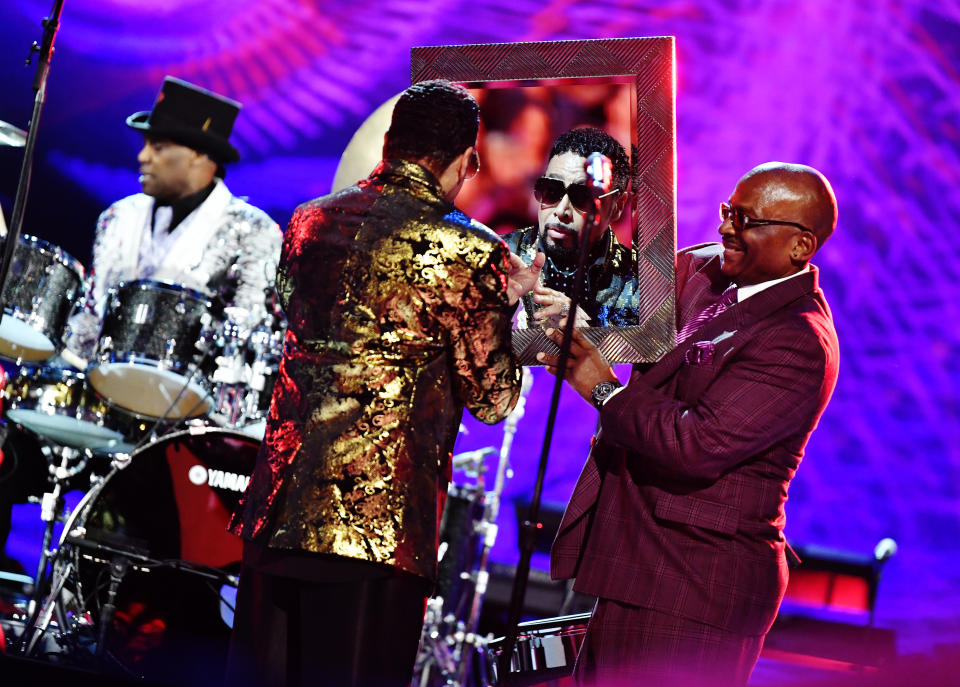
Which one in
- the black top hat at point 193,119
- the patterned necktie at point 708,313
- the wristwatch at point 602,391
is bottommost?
the wristwatch at point 602,391

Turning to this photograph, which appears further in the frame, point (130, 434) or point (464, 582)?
point (464, 582)

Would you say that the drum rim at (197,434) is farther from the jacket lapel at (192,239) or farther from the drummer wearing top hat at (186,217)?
the jacket lapel at (192,239)

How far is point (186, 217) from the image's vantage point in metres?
6.05

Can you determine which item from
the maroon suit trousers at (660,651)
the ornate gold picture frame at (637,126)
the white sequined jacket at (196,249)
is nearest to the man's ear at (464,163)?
the ornate gold picture frame at (637,126)

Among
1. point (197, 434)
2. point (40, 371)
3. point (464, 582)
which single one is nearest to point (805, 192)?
point (197, 434)

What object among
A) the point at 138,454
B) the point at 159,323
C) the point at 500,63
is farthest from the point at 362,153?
the point at 500,63

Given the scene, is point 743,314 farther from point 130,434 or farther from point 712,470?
point 130,434

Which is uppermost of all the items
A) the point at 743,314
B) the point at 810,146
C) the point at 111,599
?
the point at 810,146

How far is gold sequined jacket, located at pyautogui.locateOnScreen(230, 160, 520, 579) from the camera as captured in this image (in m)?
2.11

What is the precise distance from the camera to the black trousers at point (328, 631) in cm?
207

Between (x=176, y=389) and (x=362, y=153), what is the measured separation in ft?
4.78

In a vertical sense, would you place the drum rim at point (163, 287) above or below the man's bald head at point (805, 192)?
below

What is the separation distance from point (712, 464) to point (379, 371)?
2.94 ft

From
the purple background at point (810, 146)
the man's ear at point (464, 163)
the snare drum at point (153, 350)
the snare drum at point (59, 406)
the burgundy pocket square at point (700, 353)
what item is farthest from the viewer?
the purple background at point (810, 146)
